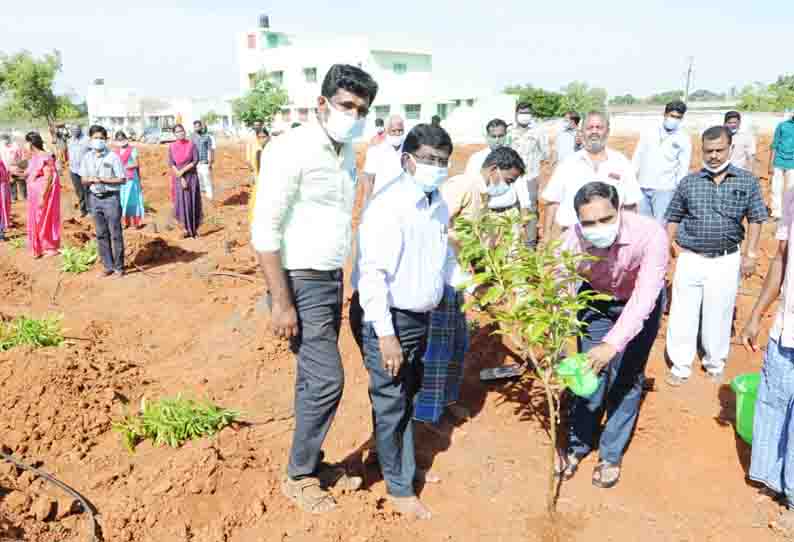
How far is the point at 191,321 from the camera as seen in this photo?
238 inches

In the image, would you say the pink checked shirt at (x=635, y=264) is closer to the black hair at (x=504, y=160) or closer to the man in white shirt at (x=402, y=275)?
the man in white shirt at (x=402, y=275)

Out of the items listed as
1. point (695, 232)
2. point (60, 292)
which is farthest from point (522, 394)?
point (60, 292)

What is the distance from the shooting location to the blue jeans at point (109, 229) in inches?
277

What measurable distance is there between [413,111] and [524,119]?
110 ft

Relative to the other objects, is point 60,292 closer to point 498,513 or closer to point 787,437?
point 498,513

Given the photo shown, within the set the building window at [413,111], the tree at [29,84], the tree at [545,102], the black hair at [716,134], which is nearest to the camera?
the black hair at [716,134]

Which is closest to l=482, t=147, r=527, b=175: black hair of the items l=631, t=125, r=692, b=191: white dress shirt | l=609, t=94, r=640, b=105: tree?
l=631, t=125, r=692, b=191: white dress shirt

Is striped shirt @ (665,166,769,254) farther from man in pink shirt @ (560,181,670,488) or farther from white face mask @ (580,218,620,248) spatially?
white face mask @ (580,218,620,248)

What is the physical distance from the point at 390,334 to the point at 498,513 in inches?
49.0

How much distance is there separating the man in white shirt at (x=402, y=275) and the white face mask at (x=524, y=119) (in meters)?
4.60

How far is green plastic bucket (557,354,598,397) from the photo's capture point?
2.60m

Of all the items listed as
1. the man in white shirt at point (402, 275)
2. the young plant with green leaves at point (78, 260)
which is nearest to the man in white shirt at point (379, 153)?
the young plant with green leaves at point (78, 260)

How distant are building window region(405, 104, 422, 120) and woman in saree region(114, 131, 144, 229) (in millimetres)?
30156

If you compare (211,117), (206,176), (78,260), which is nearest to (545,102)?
(211,117)
